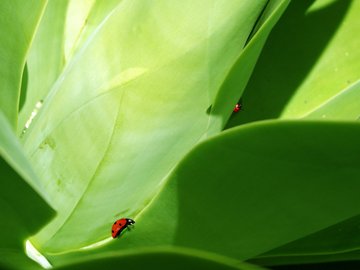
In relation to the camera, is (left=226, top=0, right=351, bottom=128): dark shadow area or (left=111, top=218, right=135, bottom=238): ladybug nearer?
(left=111, top=218, right=135, bottom=238): ladybug

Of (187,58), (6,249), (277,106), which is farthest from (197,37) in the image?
(6,249)

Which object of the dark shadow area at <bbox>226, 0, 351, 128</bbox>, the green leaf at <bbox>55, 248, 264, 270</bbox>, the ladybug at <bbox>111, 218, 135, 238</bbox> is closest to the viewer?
the green leaf at <bbox>55, 248, 264, 270</bbox>

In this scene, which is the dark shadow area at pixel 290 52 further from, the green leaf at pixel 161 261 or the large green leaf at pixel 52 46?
the green leaf at pixel 161 261

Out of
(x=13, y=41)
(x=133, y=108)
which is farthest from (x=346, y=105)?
(x=13, y=41)

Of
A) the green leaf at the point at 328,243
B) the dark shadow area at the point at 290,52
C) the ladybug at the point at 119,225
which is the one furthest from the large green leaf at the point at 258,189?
the dark shadow area at the point at 290,52

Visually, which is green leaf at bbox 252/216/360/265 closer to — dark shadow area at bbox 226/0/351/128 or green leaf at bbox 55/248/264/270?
dark shadow area at bbox 226/0/351/128

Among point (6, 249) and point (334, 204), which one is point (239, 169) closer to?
point (334, 204)

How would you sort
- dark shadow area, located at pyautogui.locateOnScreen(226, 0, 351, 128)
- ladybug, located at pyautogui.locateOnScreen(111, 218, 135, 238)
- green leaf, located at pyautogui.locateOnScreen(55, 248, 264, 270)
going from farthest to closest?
dark shadow area, located at pyautogui.locateOnScreen(226, 0, 351, 128) → ladybug, located at pyautogui.locateOnScreen(111, 218, 135, 238) → green leaf, located at pyautogui.locateOnScreen(55, 248, 264, 270)

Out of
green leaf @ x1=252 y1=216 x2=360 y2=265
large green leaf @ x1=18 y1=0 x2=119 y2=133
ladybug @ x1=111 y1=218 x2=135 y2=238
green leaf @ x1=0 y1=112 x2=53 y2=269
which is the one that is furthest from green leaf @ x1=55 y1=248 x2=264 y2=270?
large green leaf @ x1=18 y1=0 x2=119 y2=133
